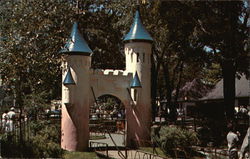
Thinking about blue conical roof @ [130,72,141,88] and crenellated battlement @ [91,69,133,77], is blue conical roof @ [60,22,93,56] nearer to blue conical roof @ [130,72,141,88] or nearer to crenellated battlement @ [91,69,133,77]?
crenellated battlement @ [91,69,133,77]

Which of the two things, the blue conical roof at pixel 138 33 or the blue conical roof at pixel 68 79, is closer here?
the blue conical roof at pixel 68 79

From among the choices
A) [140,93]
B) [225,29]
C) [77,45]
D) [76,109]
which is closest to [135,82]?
[140,93]

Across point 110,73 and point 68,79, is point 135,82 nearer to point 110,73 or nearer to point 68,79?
point 110,73

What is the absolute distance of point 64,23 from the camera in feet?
45.9

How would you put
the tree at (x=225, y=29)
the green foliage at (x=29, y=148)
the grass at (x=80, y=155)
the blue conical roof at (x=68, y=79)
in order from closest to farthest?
1. the green foliage at (x=29, y=148)
2. the grass at (x=80, y=155)
3. the blue conical roof at (x=68, y=79)
4. the tree at (x=225, y=29)

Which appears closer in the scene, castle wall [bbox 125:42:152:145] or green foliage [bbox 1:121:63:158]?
green foliage [bbox 1:121:63:158]

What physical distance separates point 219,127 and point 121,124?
8.55 m

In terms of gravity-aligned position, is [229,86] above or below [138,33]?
below

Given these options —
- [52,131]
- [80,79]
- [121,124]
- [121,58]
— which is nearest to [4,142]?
[52,131]

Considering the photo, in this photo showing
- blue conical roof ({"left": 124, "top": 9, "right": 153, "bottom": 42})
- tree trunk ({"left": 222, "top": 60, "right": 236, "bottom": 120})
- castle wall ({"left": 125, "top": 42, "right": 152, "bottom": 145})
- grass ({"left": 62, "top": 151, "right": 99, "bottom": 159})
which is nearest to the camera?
grass ({"left": 62, "top": 151, "right": 99, "bottom": 159})

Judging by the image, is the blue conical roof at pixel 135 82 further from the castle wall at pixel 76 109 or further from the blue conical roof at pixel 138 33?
the castle wall at pixel 76 109

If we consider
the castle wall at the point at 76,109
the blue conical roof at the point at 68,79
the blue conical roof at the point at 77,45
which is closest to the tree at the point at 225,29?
the blue conical roof at the point at 77,45

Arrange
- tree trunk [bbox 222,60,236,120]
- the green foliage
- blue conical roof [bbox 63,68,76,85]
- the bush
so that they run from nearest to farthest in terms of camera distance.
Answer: the green foliage, the bush, blue conical roof [bbox 63,68,76,85], tree trunk [bbox 222,60,236,120]

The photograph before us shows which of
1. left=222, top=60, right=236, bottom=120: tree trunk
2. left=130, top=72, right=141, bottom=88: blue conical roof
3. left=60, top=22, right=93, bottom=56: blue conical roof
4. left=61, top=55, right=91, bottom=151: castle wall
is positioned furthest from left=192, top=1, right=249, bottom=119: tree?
left=61, top=55, right=91, bottom=151: castle wall
